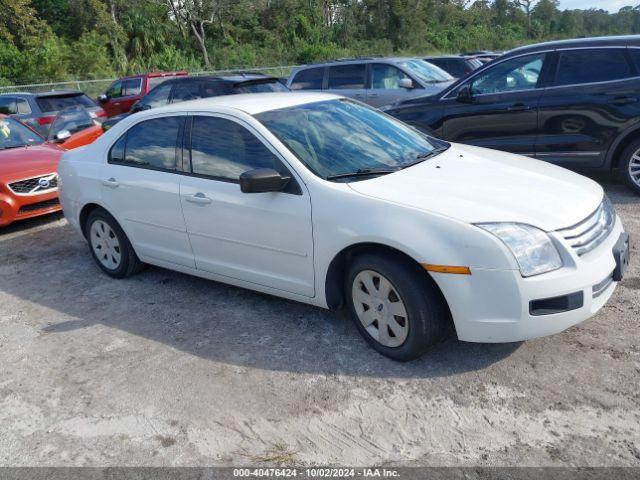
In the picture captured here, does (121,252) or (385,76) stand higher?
(385,76)

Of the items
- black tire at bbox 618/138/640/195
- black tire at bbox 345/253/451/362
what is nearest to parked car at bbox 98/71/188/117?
black tire at bbox 618/138/640/195

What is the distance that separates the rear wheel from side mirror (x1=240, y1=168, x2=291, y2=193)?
4.53 meters

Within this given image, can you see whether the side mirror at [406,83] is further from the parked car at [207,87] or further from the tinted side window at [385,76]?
the parked car at [207,87]

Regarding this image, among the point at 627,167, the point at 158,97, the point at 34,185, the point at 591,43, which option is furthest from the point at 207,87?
the point at 627,167

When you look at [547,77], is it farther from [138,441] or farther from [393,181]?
[138,441]

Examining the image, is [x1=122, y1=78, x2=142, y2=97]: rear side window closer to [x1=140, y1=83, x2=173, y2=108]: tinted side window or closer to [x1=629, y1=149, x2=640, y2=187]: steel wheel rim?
[x1=140, y1=83, x2=173, y2=108]: tinted side window

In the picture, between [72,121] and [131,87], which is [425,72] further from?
[131,87]

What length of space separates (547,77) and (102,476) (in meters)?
6.45

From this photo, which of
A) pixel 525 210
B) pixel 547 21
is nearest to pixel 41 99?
pixel 525 210

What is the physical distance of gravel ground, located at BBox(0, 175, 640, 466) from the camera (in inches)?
120

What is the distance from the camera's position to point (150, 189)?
4.94m

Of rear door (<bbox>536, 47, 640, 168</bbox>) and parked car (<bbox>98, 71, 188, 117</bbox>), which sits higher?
rear door (<bbox>536, 47, 640, 168</bbox>)

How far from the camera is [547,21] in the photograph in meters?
69.0

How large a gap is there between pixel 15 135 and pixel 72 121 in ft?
9.76
